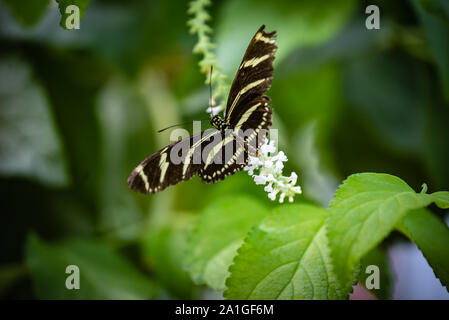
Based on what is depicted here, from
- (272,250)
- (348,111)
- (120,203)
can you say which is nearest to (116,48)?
(120,203)

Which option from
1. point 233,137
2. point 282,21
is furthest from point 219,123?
point 282,21

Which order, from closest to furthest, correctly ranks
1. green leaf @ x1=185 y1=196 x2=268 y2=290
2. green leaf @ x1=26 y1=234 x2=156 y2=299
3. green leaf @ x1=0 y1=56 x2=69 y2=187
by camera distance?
green leaf @ x1=185 y1=196 x2=268 y2=290
green leaf @ x1=26 y1=234 x2=156 y2=299
green leaf @ x1=0 y1=56 x2=69 y2=187

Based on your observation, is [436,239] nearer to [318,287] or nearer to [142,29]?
[318,287]

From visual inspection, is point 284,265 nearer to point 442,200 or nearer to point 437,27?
point 442,200

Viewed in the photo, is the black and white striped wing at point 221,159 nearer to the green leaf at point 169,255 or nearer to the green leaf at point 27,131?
the green leaf at point 169,255

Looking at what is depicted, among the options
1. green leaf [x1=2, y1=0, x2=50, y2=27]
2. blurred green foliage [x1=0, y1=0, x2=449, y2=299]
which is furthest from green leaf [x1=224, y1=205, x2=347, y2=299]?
green leaf [x1=2, y1=0, x2=50, y2=27]

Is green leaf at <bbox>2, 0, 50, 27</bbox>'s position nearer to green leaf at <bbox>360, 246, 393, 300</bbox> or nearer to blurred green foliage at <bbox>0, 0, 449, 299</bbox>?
blurred green foliage at <bbox>0, 0, 449, 299</bbox>

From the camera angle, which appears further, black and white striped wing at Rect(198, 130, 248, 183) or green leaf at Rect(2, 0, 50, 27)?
green leaf at Rect(2, 0, 50, 27)
